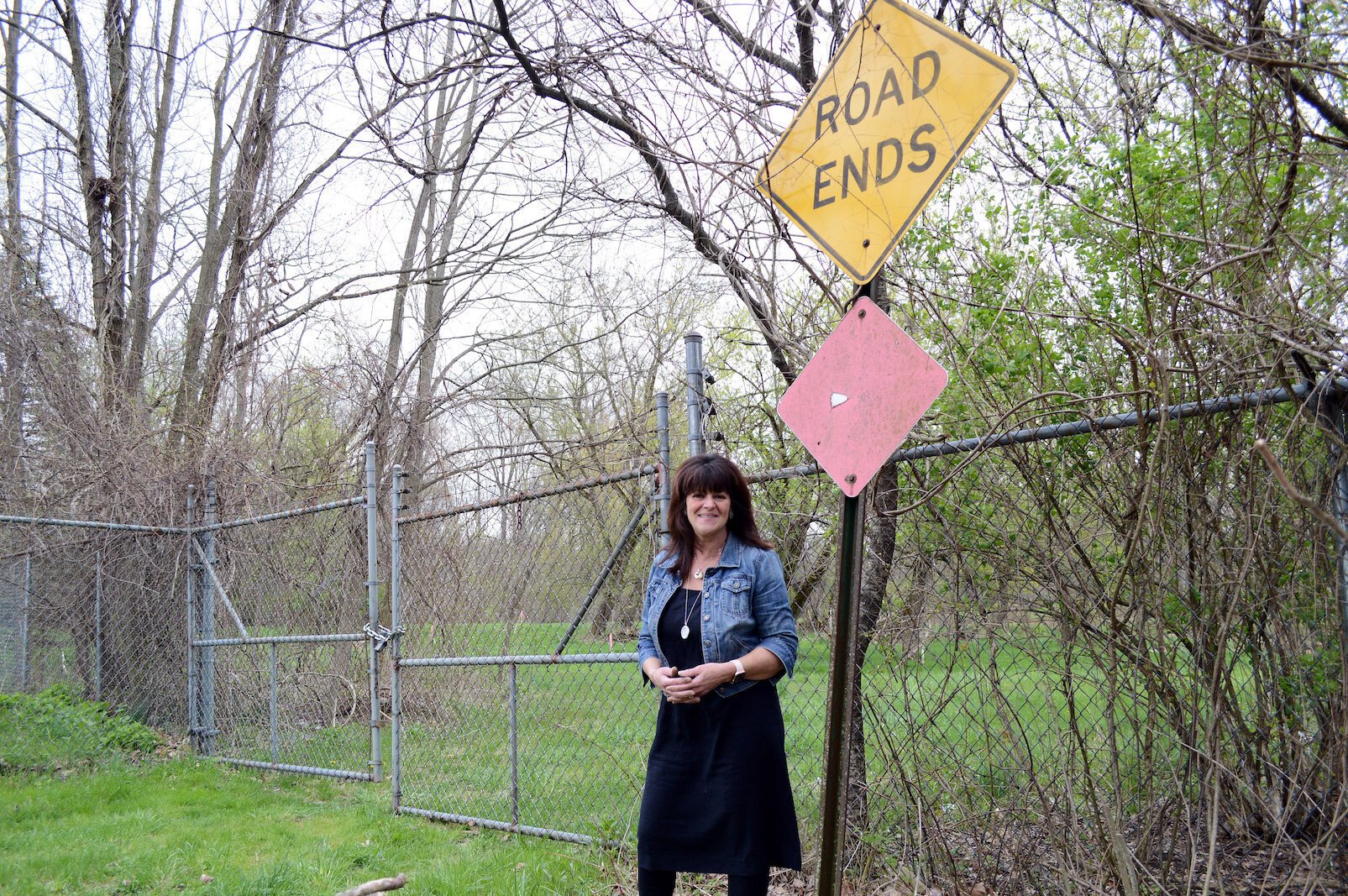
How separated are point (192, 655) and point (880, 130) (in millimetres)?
7214

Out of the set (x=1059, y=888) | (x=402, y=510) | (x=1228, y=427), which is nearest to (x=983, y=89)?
(x=1228, y=427)

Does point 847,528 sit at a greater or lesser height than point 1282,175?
lesser

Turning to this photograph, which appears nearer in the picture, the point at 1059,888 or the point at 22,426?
the point at 1059,888

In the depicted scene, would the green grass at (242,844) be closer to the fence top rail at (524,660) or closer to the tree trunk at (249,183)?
the fence top rail at (524,660)

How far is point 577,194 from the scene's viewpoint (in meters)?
4.94

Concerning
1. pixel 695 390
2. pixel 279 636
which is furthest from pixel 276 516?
pixel 695 390

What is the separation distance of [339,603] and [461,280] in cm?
532

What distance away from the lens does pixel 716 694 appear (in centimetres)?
316

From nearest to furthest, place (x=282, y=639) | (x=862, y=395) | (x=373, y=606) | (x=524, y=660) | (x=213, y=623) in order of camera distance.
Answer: (x=862, y=395) < (x=524, y=660) < (x=373, y=606) < (x=282, y=639) < (x=213, y=623)

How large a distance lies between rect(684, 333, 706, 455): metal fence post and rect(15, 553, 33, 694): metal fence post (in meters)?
6.82

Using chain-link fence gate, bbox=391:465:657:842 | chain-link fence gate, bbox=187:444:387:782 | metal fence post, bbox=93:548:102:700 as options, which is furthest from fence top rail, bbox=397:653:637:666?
metal fence post, bbox=93:548:102:700

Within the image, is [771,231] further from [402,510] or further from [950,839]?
[402,510]

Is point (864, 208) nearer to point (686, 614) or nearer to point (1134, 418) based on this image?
point (1134, 418)

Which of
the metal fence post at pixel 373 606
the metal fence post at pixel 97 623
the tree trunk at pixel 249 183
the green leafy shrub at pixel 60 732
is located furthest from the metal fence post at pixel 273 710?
the tree trunk at pixel 249 183
